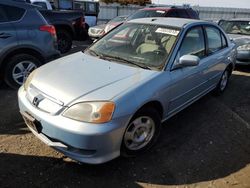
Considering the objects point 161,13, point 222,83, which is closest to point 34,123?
point 222,83

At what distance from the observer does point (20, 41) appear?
513 centimetres

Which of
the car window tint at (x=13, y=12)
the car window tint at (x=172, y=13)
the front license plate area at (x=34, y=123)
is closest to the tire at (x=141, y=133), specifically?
the front license plate area at (x=34, y=123)

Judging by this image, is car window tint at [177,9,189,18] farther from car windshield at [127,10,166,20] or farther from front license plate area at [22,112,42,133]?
front license plate area at [22,112,42,133]

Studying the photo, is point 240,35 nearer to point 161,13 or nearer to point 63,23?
point 161,13

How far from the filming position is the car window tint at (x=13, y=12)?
509 centimetres

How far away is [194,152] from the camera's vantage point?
3580 mm

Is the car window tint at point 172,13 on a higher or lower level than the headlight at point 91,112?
higher

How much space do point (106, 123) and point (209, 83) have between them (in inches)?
110

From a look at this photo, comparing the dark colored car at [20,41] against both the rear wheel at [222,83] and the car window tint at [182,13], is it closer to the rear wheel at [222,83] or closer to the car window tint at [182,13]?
the rear wheel at [222,83]

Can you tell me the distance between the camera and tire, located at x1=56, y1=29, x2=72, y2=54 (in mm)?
9102

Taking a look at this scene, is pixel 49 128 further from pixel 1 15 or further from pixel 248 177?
pixel 1 15

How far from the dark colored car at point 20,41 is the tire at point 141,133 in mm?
3075

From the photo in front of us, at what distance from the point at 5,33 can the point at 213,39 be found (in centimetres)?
379

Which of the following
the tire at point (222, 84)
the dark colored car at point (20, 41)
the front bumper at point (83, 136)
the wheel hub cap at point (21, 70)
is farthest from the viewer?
the tire at point (222, 84)
